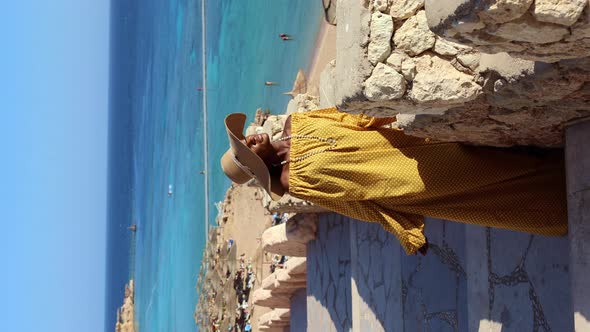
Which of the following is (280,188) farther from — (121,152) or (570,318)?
(121,152)

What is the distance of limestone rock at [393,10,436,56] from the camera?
248cm

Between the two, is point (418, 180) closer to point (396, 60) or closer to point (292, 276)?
point (396, 60)

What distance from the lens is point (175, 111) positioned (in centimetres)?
2283

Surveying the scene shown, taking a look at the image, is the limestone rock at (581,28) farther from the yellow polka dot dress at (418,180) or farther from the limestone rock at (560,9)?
the yellow polka dot dress at (418,180)

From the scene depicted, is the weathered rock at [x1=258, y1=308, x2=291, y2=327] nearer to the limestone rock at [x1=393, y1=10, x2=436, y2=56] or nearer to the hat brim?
the hat brim

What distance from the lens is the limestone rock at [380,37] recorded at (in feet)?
8.32

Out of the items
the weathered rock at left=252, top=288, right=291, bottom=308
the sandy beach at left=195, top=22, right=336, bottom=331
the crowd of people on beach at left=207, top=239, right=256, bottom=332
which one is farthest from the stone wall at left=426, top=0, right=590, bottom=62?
the crowd of people on beach at left=207, top=239, right=256, bottom=332

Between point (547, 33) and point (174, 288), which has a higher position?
point (547, 33)

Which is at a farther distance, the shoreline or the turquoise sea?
the turquoise sea

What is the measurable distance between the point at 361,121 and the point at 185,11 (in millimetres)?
19788

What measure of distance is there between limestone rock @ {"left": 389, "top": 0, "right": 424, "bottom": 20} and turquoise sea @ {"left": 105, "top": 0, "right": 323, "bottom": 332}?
745 cm

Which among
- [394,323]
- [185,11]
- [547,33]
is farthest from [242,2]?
[547,33]

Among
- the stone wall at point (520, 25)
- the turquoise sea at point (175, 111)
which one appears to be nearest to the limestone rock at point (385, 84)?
the stone wall at point (520, 25)

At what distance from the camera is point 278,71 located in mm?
11969
